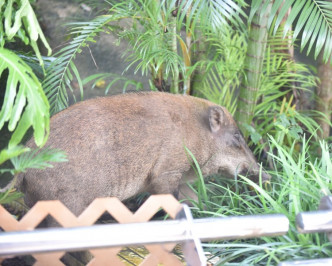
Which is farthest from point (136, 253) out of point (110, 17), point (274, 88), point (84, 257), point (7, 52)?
point (274, 88)

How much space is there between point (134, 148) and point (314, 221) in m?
2.27

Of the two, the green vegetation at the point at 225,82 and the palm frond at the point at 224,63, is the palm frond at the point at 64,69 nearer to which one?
the green vegetation at the point at 225,82

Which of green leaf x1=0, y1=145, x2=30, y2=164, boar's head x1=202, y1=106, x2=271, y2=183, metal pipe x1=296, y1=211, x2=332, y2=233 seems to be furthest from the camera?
boar's head x1=202, y1=106, x2=271, y2=183

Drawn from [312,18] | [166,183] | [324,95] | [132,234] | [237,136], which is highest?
[312,18]

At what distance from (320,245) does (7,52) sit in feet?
6.84

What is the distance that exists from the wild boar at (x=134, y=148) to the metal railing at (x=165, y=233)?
6.06 feet

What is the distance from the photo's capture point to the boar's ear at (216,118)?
4.45m

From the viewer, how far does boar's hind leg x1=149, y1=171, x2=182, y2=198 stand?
4168 mm

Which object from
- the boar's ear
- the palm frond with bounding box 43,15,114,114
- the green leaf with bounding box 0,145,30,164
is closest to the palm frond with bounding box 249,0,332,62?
the boar's ear

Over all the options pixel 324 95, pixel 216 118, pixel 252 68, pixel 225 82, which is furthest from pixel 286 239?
pixel 324 95

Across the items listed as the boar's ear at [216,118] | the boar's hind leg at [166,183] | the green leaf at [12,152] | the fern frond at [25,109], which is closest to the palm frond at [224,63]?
the boar's ear at [216,118]

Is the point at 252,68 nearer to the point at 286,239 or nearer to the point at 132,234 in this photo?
the point at 286,239

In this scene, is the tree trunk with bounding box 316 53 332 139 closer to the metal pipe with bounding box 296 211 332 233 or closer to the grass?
the grass

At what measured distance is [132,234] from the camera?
1.73 m
